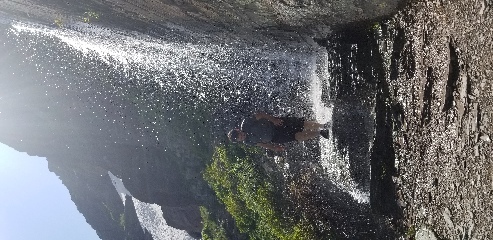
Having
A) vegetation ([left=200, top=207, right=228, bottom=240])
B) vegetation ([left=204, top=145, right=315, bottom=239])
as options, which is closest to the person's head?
vegetation ([left=204, top=145, right=315, bottom=239])

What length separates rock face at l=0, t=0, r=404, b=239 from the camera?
4.18 meters

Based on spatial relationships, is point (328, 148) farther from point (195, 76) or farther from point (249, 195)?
point (195, 76)

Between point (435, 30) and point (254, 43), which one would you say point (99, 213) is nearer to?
point (254, 43)

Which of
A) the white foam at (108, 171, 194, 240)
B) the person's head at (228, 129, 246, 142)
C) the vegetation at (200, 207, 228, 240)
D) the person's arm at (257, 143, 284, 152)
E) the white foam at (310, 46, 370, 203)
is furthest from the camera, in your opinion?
the white foam at (108, 171, 194, 240)

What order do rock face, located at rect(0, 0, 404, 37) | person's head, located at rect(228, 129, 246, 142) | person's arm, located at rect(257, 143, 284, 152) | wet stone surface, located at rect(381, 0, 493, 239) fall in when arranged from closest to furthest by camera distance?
wet stone surface, located at rect(381, 0, 493, 239) → rock face, located at rect(0, 0, 404, 37) → person's head, located at rect(228, 129, 246, 142) → person's arm, located at rect(257, 143, 284, 152)

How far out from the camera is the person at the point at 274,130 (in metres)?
5.74

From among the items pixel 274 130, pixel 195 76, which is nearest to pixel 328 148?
pixel 274 130

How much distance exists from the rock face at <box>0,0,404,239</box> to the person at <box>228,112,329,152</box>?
3.66 ft

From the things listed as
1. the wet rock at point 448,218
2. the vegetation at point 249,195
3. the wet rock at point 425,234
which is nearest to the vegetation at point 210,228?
the vegetation at point 249,195

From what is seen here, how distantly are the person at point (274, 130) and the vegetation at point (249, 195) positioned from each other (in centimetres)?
98

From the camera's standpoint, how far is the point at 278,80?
6.61 metres

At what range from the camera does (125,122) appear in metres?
10.0

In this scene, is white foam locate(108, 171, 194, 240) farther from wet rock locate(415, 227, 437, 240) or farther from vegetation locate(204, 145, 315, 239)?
wet rock locate(415, 227, 437, 240)

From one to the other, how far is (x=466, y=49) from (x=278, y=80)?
3582 mm
